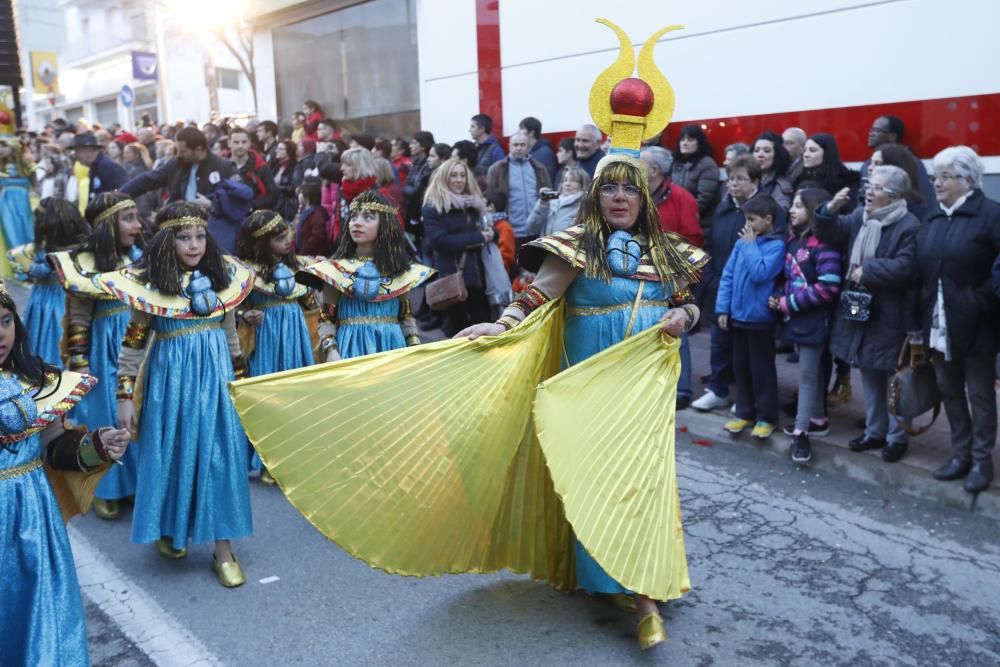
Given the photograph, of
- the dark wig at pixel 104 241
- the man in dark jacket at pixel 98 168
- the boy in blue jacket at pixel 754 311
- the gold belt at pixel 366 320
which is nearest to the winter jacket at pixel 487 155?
the man in dark jacket at pixel 98 168

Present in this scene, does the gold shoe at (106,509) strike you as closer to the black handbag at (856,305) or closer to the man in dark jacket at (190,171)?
the man in dark jacket at (190,171)

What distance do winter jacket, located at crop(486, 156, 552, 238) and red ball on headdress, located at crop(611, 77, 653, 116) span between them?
5209 mm

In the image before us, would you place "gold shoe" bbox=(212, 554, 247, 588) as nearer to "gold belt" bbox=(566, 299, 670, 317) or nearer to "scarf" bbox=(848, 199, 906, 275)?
"gold belt" bbox=(566, 299, 670, 317)

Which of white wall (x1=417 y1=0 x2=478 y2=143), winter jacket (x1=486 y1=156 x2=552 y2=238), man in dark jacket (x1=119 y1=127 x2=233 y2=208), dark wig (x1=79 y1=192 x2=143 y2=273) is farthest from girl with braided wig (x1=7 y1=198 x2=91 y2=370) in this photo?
white wall (x1=417 y1=0 x2=478 y2=143)

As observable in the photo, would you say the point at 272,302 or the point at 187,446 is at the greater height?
the point at 272,302

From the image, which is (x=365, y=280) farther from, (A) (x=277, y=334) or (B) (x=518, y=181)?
(B) (x=518, y=181)

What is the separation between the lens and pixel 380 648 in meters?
3.69

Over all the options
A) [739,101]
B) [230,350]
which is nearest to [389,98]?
[739,101]

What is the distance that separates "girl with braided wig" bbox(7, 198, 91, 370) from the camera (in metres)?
6.16

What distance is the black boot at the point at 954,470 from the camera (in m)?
5.31

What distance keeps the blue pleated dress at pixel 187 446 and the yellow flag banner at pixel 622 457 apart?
1.89 metres

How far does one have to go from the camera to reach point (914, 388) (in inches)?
212

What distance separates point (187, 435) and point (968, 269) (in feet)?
13.7

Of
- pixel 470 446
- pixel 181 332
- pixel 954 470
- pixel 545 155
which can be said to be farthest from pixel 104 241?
pixel 545 155
